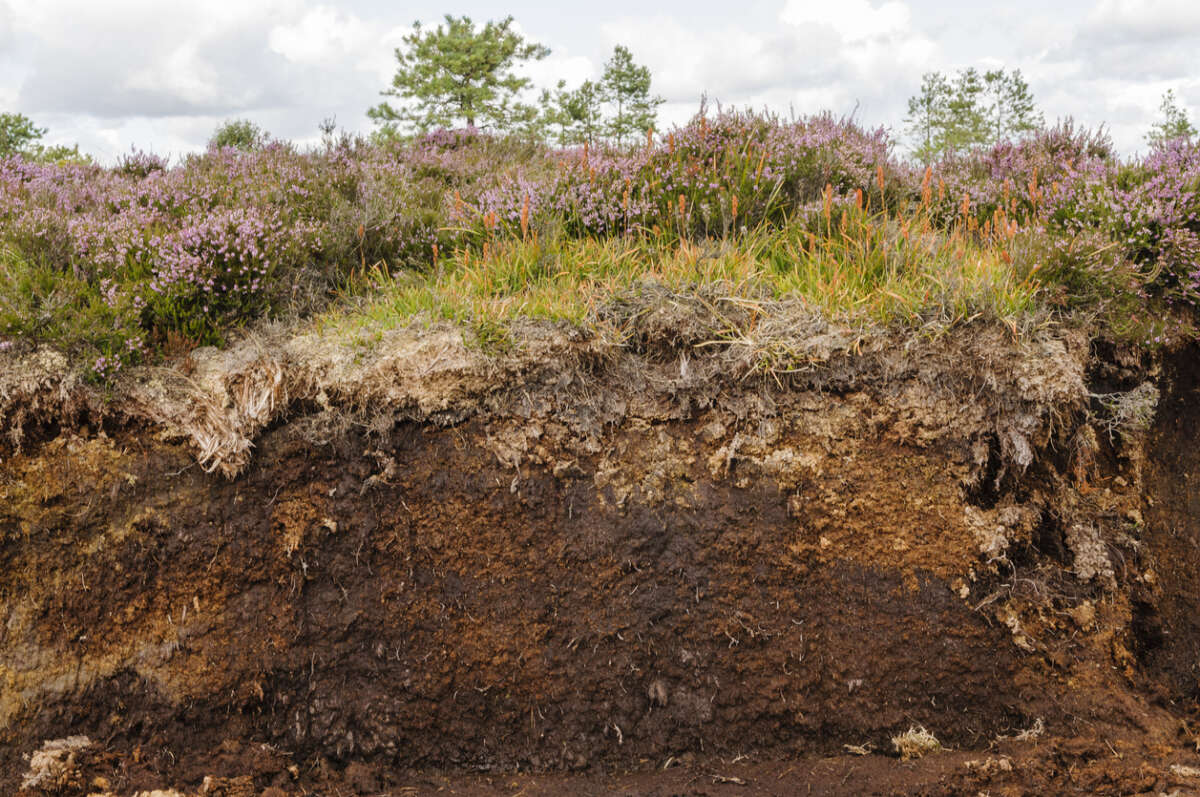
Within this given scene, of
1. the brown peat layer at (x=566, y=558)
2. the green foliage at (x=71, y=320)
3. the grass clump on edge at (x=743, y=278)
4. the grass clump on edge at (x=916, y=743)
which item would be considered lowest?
the grass clump on edge at (x=916, y=743)

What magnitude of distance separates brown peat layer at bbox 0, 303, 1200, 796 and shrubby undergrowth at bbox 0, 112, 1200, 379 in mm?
347

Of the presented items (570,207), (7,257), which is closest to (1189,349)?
(570,207)

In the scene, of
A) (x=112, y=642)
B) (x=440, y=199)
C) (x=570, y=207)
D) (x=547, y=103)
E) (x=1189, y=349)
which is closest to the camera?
(x=112, y=642)

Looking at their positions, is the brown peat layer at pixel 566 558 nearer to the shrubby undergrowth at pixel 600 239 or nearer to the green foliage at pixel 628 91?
the shrubby undergrowth at pixel 600 239

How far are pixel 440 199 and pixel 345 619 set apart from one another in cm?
369

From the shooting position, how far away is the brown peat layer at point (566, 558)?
4234 mm

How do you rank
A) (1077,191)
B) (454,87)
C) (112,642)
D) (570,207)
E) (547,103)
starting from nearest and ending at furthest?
(112,642) → (1077,191) → (570,207) → (454,87) → (547,103)

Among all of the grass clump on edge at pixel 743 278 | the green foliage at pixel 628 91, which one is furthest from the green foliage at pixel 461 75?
the grass clump on edge at pixel 743 278

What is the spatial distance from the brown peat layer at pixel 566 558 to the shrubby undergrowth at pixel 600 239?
1.14 ft

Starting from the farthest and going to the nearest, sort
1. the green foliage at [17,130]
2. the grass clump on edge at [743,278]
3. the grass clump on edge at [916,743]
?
the green foliage at [17,130] → the grass clump on edge at [743,278] → the grass clump on edge at [916,743]

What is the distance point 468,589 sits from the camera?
4344 mm

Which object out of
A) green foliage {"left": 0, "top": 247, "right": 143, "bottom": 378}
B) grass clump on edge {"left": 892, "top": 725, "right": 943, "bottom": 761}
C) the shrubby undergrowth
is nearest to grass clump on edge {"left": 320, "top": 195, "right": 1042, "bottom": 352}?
the shrubby undergrowth

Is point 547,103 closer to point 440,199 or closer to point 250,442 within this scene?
point 440,199

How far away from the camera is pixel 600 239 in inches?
221
